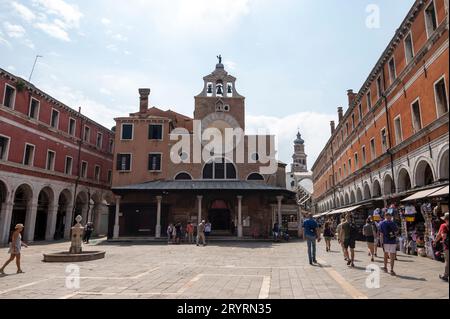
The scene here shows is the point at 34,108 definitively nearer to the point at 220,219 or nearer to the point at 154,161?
the point at 154,161

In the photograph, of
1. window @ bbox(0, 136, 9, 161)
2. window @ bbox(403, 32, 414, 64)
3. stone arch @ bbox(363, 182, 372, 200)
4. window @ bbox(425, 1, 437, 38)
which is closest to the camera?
window @ bbox(425, 1, 437, 38)

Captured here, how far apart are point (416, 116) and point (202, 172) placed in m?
17.3

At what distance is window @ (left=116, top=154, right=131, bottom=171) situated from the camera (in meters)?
28.7

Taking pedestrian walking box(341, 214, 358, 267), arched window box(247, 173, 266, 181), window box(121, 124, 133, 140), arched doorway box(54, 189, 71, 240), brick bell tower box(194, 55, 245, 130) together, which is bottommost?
pedestrian walking box(341, 214, 358, 267)

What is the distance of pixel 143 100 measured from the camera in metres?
30.6

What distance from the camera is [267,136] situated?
2812cm

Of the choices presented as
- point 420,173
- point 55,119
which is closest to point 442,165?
point 420,173

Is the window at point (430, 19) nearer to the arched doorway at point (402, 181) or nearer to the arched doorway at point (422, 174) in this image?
the arched doorway at point (422, 174)

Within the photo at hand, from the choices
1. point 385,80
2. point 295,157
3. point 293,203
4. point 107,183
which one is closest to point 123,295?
point 385,80

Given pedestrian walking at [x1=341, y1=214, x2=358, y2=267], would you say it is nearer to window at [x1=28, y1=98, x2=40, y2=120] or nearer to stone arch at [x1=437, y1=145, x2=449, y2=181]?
stone arch at [x1=437, y1=145, x2=449, y2=181]

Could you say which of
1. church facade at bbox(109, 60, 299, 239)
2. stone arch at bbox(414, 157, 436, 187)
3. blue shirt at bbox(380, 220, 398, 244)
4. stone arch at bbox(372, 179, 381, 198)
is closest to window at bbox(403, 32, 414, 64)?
stone arch at bbox(414, 157, 436, 187)

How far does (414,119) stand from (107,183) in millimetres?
→ 30885

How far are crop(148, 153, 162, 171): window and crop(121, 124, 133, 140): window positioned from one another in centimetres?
272
